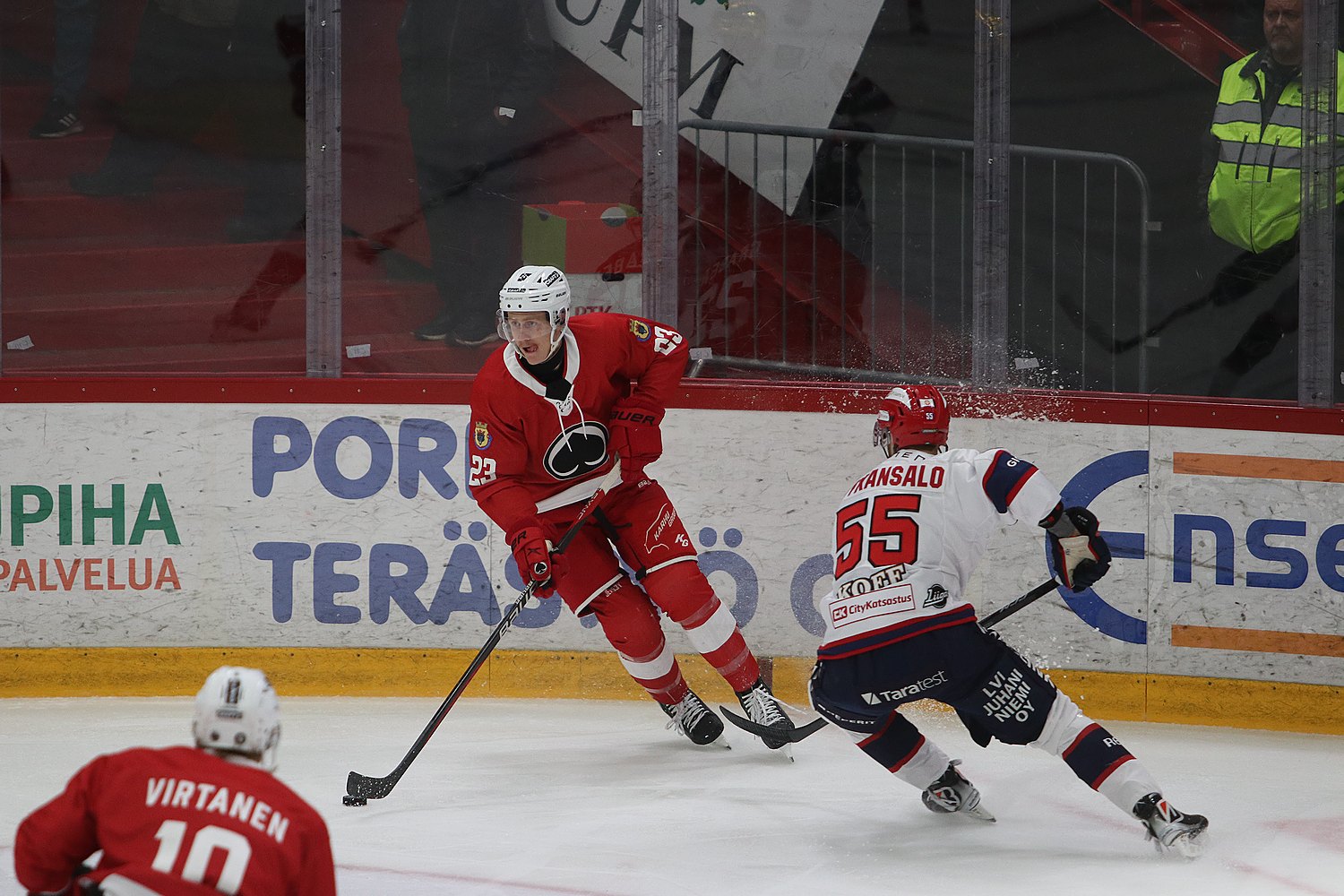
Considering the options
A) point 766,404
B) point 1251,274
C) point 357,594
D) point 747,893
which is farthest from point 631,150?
point 747,893

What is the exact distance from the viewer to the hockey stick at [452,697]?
3.32 m

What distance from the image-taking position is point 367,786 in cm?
332

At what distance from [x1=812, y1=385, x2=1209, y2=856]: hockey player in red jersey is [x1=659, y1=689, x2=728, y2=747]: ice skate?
2.67 feet

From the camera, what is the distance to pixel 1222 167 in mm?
4336

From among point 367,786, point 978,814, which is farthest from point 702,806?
point 367,786

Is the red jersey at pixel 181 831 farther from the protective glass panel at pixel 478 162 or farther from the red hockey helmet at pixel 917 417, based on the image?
the protective glass panel at pixel 478 162

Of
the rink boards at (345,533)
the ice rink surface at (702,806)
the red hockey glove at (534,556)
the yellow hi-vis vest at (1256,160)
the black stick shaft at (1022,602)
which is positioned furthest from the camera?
the rink boards at (345,533)

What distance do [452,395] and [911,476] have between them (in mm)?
1844

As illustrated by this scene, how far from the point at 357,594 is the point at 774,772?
4.84 ft

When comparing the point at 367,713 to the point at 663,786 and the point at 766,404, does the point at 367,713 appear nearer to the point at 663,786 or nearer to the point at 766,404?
the point at 663,786

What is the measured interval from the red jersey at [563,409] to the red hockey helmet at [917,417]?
81 cm

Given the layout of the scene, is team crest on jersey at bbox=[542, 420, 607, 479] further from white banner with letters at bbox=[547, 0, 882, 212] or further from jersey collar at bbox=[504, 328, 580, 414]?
white banner with letters at bbox=[547, 0, 882, 212]

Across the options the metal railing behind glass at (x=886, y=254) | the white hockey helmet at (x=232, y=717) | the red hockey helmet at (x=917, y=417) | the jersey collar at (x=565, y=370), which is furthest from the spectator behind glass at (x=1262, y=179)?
the white hockey helmet at (x=232, y=717)

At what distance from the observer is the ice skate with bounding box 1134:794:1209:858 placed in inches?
112
